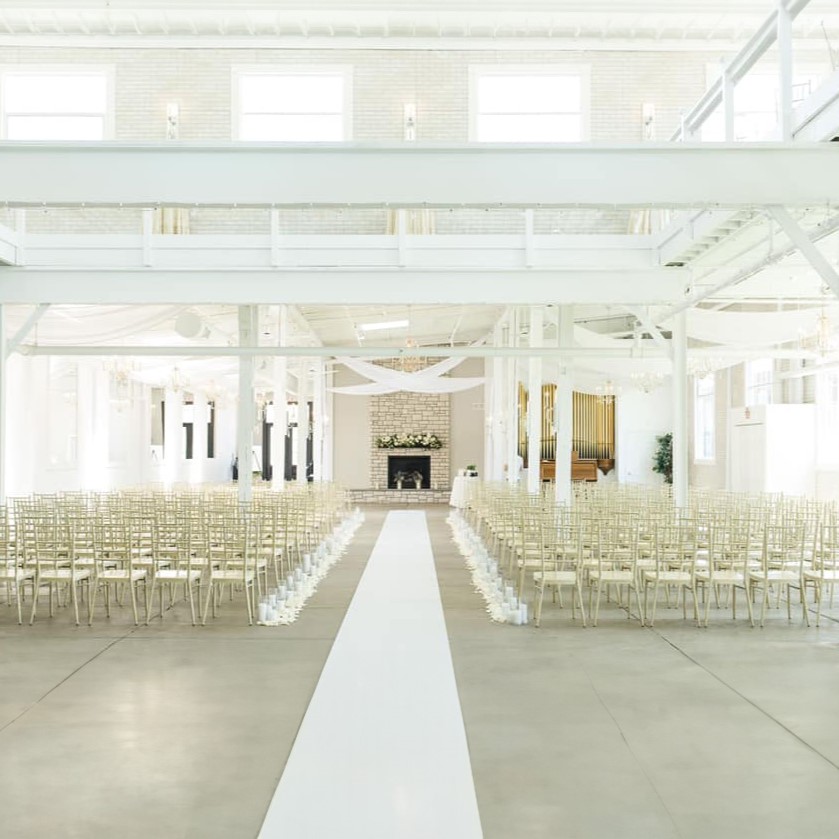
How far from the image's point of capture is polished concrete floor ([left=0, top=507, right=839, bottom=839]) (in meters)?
4.42

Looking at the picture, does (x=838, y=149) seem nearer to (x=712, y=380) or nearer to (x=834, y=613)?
(x=834, y=613)

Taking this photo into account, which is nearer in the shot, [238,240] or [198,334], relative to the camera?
[238,240]

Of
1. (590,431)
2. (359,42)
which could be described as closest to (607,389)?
(590,431)

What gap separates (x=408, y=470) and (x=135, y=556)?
A: 25233mm

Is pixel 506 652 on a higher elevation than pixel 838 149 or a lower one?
lower

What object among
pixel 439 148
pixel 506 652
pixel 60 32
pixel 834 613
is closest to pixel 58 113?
pixel 60 32

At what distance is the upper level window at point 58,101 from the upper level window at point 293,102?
233 cm

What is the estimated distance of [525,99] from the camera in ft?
57.3

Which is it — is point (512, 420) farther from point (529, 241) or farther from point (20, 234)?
point (20, 234)

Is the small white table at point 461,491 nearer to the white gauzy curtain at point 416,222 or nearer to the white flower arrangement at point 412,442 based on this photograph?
the white flower arrangement at point 412,442

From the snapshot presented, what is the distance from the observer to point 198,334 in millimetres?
16234

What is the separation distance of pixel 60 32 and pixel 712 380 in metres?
17.9

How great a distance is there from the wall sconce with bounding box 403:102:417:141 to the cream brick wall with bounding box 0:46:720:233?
0.30ft

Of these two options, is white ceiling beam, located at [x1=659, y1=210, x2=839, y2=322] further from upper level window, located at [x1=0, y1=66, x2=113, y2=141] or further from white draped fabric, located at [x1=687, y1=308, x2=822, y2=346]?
upper level window, located at [x1=0, y1=66, x2=113, y2=141]
